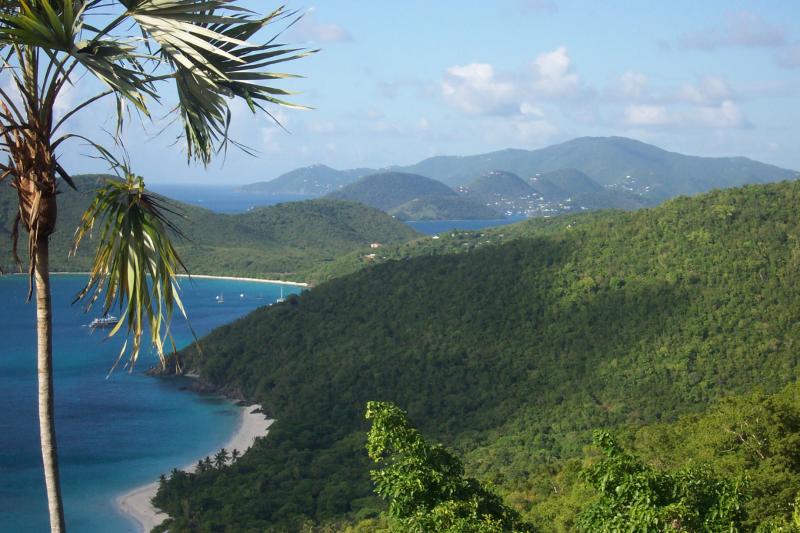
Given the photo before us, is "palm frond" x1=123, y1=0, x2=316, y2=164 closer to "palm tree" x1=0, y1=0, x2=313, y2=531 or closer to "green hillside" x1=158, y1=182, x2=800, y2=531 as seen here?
"palm tree" x1=0, y1=0, x2=313, y2=531

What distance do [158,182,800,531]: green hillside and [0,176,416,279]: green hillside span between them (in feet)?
109

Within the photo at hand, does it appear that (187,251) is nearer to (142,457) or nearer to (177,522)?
(142,457)

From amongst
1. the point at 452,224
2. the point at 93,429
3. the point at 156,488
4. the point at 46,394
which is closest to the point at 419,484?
the point at 46,394

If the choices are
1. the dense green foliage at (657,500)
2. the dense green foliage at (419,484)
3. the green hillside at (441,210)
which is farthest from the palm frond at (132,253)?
the green hillside at (441,210)

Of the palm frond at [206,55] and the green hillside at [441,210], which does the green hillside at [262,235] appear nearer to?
the green hillside at [441,210]

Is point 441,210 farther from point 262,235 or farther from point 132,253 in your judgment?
point 132,253

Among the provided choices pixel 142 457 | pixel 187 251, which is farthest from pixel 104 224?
pixel 187 251

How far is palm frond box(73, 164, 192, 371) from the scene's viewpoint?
10.9 ft

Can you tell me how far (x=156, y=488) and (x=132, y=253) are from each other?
2776 centimetres

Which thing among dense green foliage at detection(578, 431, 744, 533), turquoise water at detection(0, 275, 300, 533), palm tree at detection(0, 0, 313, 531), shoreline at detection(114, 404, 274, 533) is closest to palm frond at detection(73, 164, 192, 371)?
palm tree at detection(0, 0, 313, 531)

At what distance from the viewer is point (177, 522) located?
23.8 m

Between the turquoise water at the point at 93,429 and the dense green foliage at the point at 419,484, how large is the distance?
2134 centimetres

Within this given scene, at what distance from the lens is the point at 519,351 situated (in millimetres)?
37250

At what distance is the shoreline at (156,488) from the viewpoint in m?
25.7
